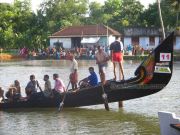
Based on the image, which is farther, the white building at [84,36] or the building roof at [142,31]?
the white building at [84,36]

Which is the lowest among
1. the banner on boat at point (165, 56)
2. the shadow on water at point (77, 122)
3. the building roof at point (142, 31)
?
the shadow on water at point (77, 122)

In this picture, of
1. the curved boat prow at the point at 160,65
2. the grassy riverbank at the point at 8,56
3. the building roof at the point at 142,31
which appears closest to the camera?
the curved boat prow at the point at 160,65

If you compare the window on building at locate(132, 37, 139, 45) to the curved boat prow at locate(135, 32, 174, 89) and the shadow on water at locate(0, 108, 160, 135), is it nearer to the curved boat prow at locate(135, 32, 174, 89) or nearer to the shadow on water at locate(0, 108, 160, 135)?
the shadow on water at locate(0, 108, 160, 135)

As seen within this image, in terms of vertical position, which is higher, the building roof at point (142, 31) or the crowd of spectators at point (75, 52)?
the building roof at point (142, 31)

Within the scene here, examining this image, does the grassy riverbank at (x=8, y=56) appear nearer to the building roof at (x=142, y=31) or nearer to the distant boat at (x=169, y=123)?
the building roof at (x=142, y=31)

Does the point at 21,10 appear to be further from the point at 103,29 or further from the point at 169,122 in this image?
the point at 169,122

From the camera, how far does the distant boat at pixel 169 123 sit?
37.9 feet

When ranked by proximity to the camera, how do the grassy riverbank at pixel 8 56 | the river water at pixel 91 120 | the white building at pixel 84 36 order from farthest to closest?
the white building at pixel 84 36 < the grassy riverbank at pixel 8 56 < the river water at pixel 91 120

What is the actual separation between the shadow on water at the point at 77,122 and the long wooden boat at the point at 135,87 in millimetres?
375

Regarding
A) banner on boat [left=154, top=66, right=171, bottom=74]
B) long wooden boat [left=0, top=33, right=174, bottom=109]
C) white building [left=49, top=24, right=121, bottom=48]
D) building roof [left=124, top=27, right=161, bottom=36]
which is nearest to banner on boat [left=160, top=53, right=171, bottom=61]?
long wooden boat [left=0, top=33, right=174, bottom=109]

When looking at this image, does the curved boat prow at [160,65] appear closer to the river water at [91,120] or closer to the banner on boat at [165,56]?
the banner on boat at [165,56]

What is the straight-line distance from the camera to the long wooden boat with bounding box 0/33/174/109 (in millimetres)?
16828

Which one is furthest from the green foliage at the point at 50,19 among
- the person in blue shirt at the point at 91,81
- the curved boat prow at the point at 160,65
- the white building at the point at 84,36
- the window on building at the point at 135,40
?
the curved boat prow at the point at 160,65

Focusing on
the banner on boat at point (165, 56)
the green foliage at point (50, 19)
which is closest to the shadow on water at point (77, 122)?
the banner on boat at point (165, 56)
